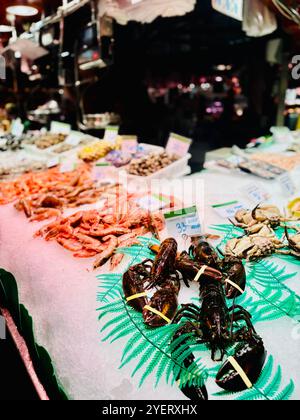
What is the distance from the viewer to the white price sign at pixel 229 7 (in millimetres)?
3118

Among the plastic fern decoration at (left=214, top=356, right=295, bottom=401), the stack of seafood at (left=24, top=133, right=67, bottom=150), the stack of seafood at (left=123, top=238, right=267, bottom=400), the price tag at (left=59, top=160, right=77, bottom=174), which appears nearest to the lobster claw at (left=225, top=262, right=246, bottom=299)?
the stack of seafood at (left=123, top=238, right=267, bottom=400)

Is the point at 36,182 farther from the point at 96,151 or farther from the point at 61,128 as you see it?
the point at 61,128

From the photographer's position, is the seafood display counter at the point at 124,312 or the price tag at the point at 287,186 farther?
the price tag at the point at 287,186

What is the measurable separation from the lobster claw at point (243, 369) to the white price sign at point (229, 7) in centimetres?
327

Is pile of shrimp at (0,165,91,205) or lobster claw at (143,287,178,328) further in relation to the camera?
pile of shrimp at (0,165,91,205)

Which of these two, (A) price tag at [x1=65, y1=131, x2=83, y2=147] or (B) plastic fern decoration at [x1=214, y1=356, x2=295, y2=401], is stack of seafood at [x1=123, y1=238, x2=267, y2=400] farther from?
(A) price tag at [x1=65, y1=131, x2=83, y2=147]

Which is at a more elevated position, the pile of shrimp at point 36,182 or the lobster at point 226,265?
the lobster at point 226,265

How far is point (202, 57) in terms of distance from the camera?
20.0m

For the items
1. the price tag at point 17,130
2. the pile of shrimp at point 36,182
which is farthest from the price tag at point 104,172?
the price tag at point 17,130

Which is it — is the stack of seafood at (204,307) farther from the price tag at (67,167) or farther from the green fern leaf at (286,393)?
the price tag at (67,167)

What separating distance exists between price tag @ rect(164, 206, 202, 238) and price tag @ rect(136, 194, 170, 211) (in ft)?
2.01

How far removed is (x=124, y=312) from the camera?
1.65 metres

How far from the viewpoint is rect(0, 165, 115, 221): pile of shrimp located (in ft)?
9.87

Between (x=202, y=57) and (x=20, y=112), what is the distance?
15468mm
